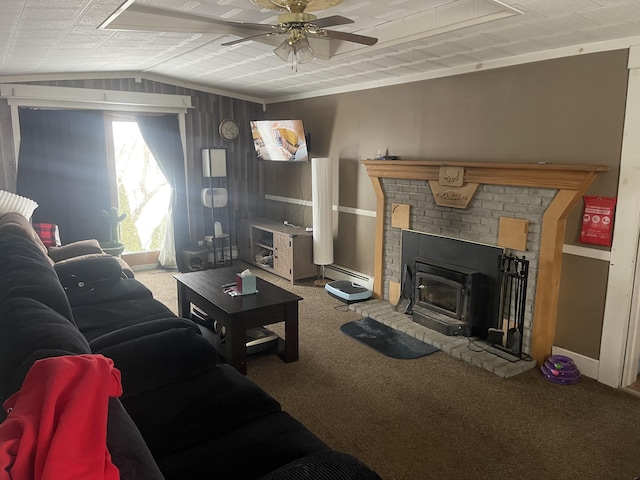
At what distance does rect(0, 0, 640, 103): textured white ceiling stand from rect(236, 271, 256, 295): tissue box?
64.8 inches

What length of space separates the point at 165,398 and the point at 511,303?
2707 millimetres

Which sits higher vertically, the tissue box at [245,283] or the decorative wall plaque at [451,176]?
the decorative wall plaque at [451,176]

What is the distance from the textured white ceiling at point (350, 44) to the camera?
Result: 261cm

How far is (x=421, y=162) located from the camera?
4184 millimetres

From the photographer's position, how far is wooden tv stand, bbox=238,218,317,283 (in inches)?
218

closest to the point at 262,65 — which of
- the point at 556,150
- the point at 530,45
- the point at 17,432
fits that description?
the point at 530,45

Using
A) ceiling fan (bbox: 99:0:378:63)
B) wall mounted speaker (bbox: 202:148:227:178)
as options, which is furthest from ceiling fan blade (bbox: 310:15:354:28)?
wall mounted speaker (bbox: 202:148:227:178)

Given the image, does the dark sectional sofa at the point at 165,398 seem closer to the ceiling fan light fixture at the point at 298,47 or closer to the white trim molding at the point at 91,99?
the ceiling fan light fixture at the point at 298,47

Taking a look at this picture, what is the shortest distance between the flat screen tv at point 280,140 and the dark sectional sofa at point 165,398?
10.8 feet

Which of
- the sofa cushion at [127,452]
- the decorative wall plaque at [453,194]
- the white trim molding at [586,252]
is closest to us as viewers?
the sofa cushion at [127,452]

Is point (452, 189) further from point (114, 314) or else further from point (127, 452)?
point (127, 452)

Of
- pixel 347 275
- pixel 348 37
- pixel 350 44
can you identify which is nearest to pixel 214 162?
pixel 347 275

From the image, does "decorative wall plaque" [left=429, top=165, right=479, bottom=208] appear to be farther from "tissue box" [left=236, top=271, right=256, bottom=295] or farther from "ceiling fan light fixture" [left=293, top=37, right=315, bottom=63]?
"ceiling fan light fixture" [left=293, top=37, right=315, bottom=63]

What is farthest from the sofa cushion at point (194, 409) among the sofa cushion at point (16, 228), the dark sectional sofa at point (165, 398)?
the sofa cushion at point (16, 228)
